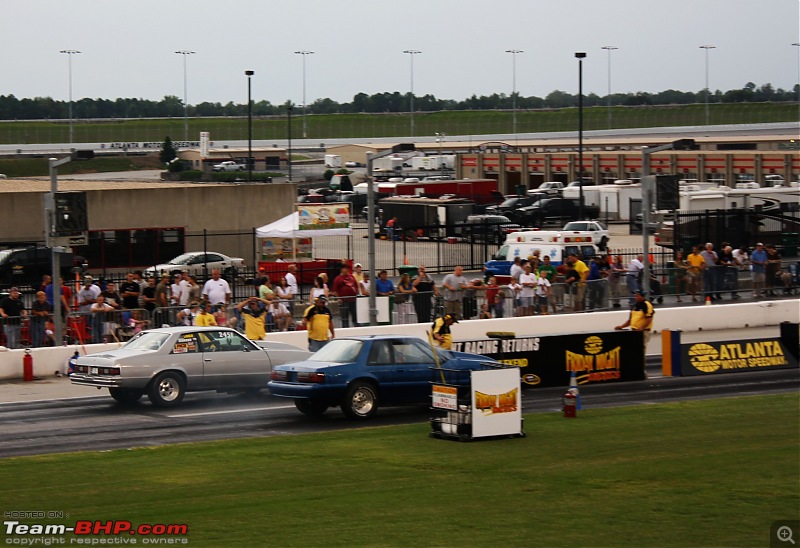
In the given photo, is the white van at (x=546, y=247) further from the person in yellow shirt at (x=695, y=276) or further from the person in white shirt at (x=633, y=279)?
the person in white shirt at (x=633, y=279)

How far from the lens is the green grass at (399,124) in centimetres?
12975

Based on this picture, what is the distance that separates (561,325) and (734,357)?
5.67m

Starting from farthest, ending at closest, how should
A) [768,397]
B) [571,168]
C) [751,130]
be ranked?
[751,130] < [571,168] < [768,397]

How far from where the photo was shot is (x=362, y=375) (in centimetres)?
1852

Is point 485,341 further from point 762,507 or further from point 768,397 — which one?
point 762,507

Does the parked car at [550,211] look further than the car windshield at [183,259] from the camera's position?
Yes

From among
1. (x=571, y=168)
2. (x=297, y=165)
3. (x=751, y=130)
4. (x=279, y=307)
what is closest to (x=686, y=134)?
(x=751, y=130)

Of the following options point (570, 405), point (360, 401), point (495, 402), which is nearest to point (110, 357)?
point (360, 401)

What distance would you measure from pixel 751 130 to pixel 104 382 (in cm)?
10975

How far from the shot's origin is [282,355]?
21.2 m

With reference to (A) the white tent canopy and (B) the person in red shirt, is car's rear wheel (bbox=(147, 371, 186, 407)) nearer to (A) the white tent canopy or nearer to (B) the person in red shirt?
(B) the person in red shirt

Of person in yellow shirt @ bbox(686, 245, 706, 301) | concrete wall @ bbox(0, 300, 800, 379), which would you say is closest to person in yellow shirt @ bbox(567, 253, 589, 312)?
concrete wall @ bbox(0, 300, 800, 379)

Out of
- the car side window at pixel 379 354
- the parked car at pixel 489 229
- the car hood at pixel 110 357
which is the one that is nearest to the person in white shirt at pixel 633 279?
the parked car at pixel 489 229

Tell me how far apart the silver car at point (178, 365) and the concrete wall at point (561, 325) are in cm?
448
